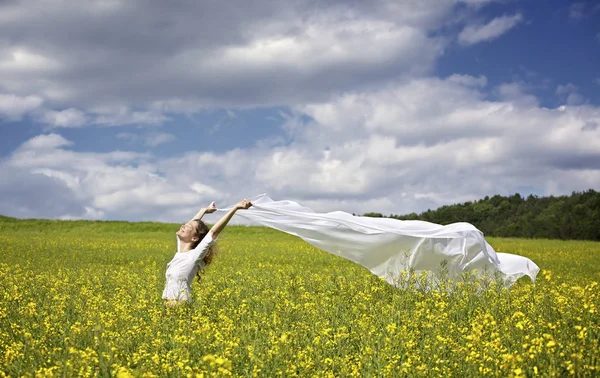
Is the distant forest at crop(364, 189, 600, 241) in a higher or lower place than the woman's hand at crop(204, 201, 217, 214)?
higher

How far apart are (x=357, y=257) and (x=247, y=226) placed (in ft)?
112

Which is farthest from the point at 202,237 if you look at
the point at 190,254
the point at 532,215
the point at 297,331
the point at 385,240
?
the point at 532,215

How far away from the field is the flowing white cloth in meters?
0.64

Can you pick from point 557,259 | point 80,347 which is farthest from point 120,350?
point 557,259

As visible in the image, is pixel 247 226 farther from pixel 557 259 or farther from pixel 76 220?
pixel 557 259

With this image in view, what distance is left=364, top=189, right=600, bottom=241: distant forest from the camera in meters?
49.9

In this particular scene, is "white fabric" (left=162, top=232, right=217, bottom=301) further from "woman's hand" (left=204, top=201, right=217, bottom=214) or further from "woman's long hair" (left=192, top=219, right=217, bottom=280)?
"woman's hand" (left=204, top=201, right=217, bottom=214)

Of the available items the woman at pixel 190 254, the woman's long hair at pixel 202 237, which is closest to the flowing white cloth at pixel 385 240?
the woman's long hair at pixel 202 237

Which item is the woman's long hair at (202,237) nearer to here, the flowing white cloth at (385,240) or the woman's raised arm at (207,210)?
the woman's raised arm at (207,210)

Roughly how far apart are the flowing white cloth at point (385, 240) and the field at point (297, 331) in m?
0.64

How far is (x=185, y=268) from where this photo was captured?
8.94m

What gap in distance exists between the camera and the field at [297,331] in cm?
518

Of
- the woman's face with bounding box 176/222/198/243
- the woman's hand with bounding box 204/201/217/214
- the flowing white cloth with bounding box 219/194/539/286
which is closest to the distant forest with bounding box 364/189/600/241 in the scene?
the flowing white cloth with bounding box 219/194/539/286

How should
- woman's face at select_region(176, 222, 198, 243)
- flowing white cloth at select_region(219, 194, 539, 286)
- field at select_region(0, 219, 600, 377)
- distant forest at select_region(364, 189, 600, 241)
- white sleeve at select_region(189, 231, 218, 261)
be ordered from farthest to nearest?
distant forest at select_region(364, 189, 600, 241) → flowing white cloth at select_region(219, 194, 539, 286) → woman's face at select_region(176, 222, 198, 243) → white sleeve at select_region(189, 231, 218, 261) → field at select_region(0, 219, 600, 377)
